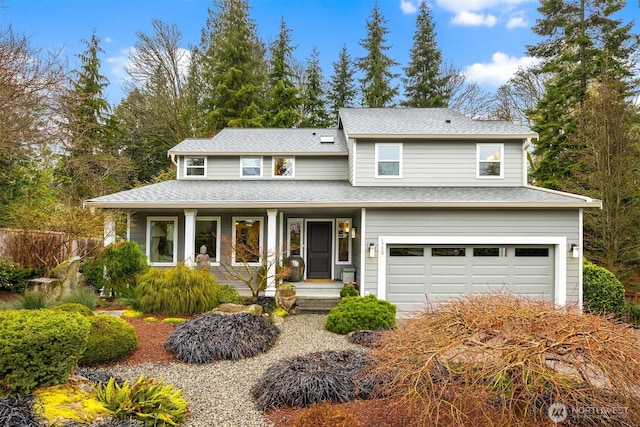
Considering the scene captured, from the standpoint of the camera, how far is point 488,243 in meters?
9.91

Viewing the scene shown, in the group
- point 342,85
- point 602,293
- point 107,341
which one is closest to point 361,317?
point 107,341

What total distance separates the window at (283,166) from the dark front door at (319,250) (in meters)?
2.17

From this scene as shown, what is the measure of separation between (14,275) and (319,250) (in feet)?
30.1

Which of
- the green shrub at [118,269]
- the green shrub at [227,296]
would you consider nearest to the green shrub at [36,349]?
the green shrub at [227,296]

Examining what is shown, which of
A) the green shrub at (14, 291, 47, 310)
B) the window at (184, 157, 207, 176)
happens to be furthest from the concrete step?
the window at (184, 157, 207, 176)

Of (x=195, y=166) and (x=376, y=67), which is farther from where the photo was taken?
(x=376, y=67)

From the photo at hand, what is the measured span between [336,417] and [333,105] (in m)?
24.9

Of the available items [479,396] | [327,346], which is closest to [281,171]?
[327,346]

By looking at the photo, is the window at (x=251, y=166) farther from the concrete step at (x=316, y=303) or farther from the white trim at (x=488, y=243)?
the white trim at (x=488, y=243)

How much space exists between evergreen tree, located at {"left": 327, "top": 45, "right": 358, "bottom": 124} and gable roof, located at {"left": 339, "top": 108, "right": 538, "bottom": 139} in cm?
1191

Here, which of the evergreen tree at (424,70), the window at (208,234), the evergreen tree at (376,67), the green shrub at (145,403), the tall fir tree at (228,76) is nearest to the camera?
the green shrub at (145,403)

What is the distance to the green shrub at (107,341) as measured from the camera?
18.4 feet

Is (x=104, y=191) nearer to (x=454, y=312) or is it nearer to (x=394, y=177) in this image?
(x=394, y=177)

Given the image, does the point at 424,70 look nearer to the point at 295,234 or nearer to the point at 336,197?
the point at 295,234
